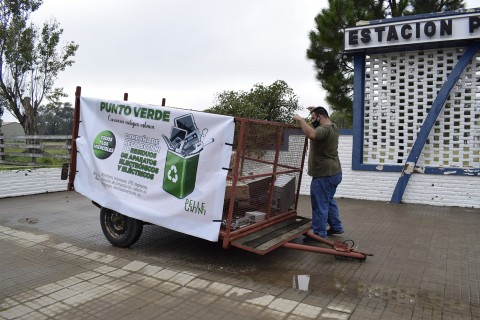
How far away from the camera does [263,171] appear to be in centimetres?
534

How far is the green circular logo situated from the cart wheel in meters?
0.83

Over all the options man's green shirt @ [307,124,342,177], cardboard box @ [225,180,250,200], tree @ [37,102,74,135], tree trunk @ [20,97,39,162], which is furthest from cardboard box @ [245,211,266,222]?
tree trunk @ [20,97,39,162]

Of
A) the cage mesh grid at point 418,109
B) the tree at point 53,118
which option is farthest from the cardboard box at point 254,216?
the tree at point 53,118

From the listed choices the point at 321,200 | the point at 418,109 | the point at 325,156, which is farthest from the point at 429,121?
the point at 321,200

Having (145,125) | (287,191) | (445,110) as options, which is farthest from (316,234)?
(445,110)

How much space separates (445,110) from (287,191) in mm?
5235

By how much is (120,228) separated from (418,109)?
705 cm

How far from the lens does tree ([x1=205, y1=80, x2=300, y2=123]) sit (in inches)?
612

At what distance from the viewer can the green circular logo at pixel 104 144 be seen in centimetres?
561

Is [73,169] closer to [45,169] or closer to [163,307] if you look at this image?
[163,307]

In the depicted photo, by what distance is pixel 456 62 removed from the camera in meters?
8.94

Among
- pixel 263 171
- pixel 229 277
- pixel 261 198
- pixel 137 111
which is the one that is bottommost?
pixel 229 277

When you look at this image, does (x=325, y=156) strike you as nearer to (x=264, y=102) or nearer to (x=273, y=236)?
(x=273, y=236)

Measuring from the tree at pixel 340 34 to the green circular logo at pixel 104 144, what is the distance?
10.1 metres
